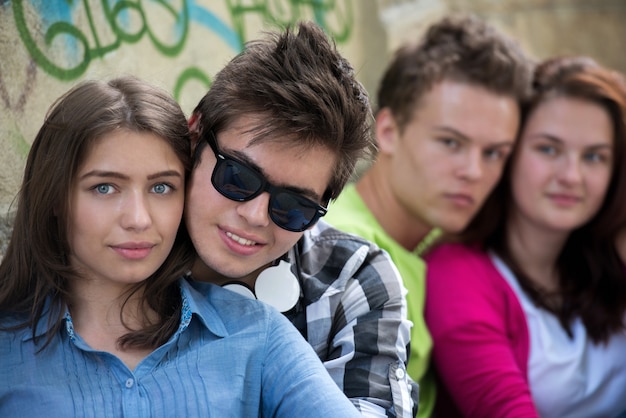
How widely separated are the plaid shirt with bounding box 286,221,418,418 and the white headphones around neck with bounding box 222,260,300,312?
38 millimetres

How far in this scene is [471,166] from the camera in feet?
11.3

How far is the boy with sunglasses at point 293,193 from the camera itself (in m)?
2.26

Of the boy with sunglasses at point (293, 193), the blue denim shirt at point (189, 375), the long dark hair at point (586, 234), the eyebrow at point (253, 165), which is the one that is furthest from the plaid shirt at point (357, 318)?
the long dark hair at point (586, 234)

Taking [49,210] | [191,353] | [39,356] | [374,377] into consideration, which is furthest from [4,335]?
[374,377]

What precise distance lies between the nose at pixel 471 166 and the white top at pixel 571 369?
0.51 metres

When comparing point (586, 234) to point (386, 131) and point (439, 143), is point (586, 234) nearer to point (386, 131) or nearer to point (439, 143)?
point (439, 143)

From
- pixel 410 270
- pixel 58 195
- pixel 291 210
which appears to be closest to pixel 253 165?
pixel 291 210

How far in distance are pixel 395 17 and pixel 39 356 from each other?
3.52 m

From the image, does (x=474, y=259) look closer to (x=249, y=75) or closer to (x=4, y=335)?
(x=249, y=75)

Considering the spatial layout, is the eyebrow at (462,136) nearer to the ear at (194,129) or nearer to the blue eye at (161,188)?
the ear at (194,129)

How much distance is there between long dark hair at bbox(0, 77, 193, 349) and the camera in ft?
6.82

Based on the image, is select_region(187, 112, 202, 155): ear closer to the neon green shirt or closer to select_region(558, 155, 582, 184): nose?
the neon green shirt

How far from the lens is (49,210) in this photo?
2109 millimetres

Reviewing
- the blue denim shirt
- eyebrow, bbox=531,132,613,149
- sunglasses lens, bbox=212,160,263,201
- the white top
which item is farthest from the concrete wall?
the white top
